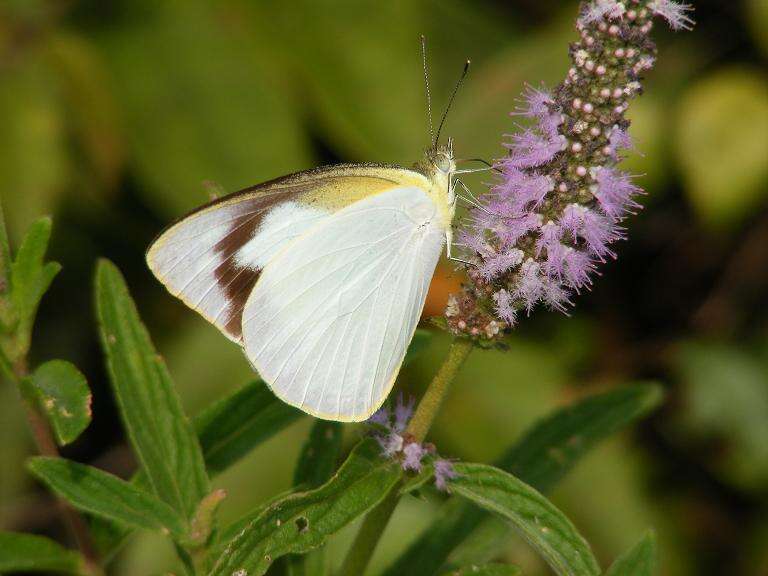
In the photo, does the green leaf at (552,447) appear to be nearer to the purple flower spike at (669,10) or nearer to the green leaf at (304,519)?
the green leaf at (304,519)

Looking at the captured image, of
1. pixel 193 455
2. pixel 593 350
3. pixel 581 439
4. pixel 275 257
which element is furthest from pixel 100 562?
pixel 593 350

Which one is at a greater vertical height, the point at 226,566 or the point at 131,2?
the point at 131,2

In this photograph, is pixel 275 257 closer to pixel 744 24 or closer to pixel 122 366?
pixel 122 366

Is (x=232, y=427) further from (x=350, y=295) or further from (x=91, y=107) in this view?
(x=91, y=107)

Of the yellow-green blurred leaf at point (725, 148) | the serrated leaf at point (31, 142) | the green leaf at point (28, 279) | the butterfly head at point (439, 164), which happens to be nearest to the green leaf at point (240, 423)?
the green leaf at point (28, 279)

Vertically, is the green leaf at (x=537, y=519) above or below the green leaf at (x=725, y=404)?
above

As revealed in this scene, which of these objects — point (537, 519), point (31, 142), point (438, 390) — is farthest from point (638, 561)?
point (31, 142)
